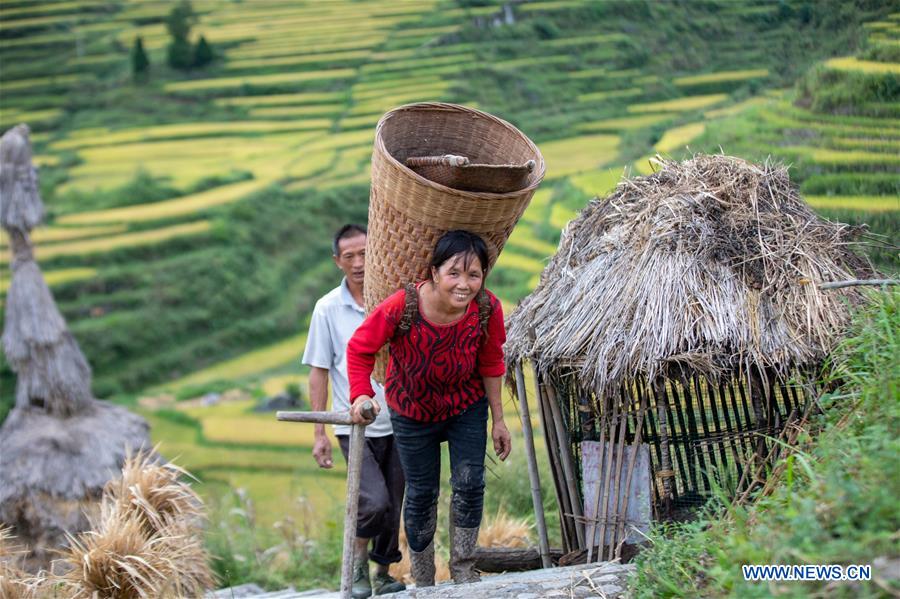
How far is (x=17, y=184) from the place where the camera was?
27.6ft

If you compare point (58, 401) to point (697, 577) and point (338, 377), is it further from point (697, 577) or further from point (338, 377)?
point (697, 577)

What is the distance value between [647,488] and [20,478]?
234 inches

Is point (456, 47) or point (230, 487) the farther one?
point (456, 47)

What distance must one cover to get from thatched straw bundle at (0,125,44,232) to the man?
206 inches

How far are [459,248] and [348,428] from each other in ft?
4.09

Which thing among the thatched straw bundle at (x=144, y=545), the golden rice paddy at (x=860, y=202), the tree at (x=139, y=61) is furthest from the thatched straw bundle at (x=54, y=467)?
the tree at (x=139, y=61)

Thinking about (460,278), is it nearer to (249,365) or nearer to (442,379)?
(442,379)

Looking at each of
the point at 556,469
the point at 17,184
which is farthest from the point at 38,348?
the point at 556,469

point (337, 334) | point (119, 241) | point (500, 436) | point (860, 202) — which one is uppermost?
point (119, 241)

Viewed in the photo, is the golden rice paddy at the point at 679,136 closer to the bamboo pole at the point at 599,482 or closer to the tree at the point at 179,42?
the bamboo pole at the point at 599,482

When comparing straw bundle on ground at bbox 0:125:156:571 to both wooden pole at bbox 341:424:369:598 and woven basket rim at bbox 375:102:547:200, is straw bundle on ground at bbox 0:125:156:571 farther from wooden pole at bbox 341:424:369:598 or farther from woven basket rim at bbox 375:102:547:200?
woven basket rim at bbox 375:102:547:200

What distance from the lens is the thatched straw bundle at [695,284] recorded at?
375 centimetres

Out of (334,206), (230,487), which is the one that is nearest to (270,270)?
(334,206)

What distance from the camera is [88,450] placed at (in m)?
8.23
